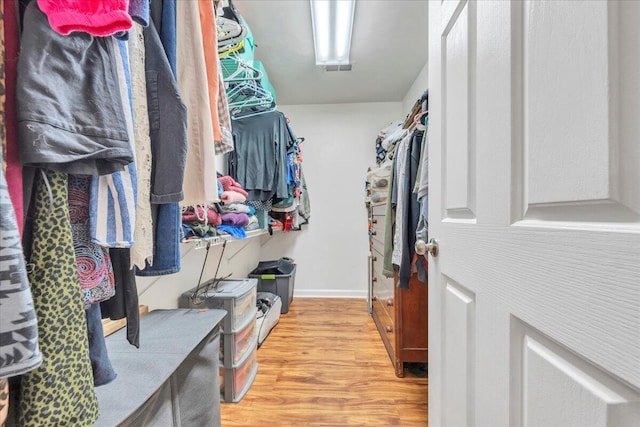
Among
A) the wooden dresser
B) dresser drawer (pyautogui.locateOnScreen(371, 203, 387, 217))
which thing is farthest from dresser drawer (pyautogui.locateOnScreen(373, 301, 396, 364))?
dresser drawer (pyautogui.locateOnScreen(371, 203, 387, 217))

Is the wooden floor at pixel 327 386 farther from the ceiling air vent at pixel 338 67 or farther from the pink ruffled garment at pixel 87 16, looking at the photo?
the ceiling air vent at pixel 338 67

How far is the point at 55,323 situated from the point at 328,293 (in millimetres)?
2839

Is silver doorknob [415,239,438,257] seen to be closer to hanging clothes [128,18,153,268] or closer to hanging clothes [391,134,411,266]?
hanging clothes [391,134,411,266]

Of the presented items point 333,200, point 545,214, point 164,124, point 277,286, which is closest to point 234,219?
point 164,124

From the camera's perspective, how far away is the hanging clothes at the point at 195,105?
2.39ft

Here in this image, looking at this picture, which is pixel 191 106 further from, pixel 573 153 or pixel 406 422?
pixel 406 422

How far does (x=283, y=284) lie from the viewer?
102 inches

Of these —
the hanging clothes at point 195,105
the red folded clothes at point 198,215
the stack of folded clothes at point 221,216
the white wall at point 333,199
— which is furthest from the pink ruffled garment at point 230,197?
the white wall at point 333,199

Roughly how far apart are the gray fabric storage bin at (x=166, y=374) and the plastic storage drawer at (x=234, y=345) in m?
0.30

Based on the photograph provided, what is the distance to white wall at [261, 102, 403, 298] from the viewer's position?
307 centimetres

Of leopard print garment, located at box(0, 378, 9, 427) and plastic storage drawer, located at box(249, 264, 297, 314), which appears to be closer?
leopard print garment, located at box(0, 378, 9, 427)

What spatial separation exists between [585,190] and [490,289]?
0.89ft

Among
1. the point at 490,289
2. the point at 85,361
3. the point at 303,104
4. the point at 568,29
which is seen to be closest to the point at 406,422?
the point at 490,289

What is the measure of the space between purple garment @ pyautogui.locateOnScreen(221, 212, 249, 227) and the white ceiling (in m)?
1.27
